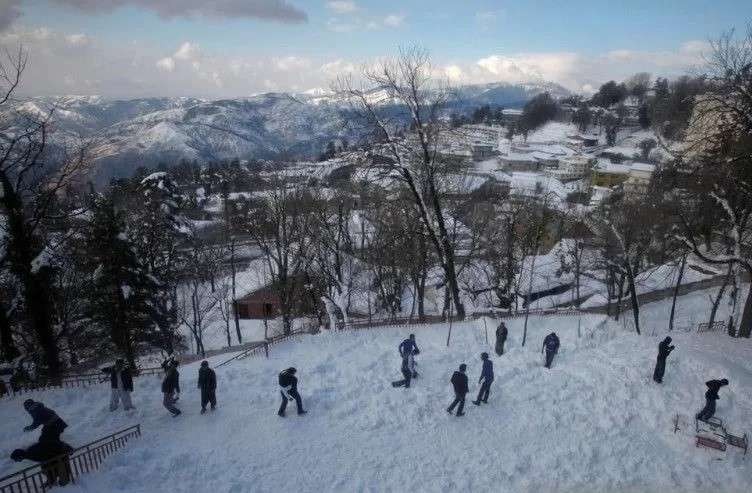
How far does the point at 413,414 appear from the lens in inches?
412

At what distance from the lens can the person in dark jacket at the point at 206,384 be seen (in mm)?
9961

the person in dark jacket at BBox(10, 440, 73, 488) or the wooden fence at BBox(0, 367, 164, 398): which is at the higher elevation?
the person in dark jacket at BBox(10, 440, 73, 488)

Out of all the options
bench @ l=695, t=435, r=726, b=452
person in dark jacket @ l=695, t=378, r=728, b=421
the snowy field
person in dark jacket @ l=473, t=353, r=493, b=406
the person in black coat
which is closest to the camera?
the snowy field

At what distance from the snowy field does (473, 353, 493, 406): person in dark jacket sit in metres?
0.32

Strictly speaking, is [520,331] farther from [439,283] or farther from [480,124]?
[480,124]

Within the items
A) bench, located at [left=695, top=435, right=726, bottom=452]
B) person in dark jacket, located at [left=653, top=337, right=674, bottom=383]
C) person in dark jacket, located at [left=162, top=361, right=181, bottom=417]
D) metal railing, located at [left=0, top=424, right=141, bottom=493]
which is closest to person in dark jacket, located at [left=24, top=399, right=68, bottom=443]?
metal railing, located at [left=0, top=424, right=141, bottom=493]

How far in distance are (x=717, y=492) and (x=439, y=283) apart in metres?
26.9

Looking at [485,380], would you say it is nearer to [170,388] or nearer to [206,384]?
[206,384]

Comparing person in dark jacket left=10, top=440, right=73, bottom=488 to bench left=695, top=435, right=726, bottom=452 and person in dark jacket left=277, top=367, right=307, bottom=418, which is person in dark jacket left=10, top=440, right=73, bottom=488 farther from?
bench left=695, top=435, right=726, bottom=452

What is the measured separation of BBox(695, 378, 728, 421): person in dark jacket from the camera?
987 cm

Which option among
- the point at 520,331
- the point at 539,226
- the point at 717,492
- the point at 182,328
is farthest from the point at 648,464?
the point at 182,328

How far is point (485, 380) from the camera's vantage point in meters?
10.9

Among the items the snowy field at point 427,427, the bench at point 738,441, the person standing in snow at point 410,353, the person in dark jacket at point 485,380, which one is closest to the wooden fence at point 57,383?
the snowy field at point 427,427

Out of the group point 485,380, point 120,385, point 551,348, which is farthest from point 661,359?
point 120,385
